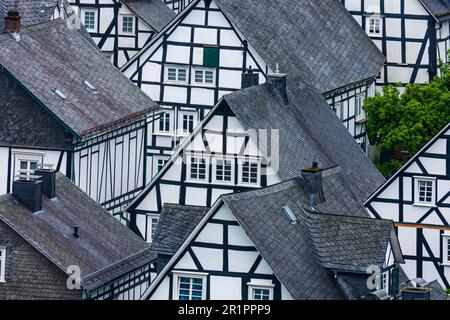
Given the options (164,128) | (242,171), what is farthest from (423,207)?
(164,128)

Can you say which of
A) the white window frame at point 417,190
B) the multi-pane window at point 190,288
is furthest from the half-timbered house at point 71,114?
the white window frame at point 417,190

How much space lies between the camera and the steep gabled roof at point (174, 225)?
59188 mm

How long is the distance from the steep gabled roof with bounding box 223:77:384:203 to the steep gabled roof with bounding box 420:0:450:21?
14027 mm

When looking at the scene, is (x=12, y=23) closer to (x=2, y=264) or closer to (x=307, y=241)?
(x=2, y=264)

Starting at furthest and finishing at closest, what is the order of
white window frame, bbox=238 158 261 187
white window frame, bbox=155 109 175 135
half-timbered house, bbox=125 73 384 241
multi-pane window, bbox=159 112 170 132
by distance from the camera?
multi-pane window, bbox=159 112 170 132 → white window frame, bbox=155 109 175 135 → white window frame, bbox=238 158 261 187 → half-timbered house, bbox=125 73 384 241

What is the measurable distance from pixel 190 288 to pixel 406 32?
4141cm

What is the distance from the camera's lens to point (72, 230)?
58.7 m

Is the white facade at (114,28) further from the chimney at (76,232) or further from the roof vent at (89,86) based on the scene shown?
the chimney at (76,232)

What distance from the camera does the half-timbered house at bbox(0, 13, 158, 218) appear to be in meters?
67.0

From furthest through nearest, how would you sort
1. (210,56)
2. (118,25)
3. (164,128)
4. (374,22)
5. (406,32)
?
(406,32)
(374,22)
(118,25)
(210,56)
(164,128)

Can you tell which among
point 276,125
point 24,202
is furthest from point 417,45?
point 24,202

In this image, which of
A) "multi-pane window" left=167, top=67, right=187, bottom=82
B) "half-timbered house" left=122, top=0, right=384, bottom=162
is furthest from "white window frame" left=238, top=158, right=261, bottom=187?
"multi-pane window" left=167, top=67, right=187, bottom=82

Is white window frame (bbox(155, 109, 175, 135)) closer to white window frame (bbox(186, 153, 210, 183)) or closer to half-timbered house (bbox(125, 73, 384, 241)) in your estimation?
half-timbered house (bbox(125, 73, 384, 241))

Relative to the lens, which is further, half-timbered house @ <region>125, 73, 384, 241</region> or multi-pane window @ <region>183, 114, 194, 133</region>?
multi-pane window @ <region>183, 114, 194, 133</region>
